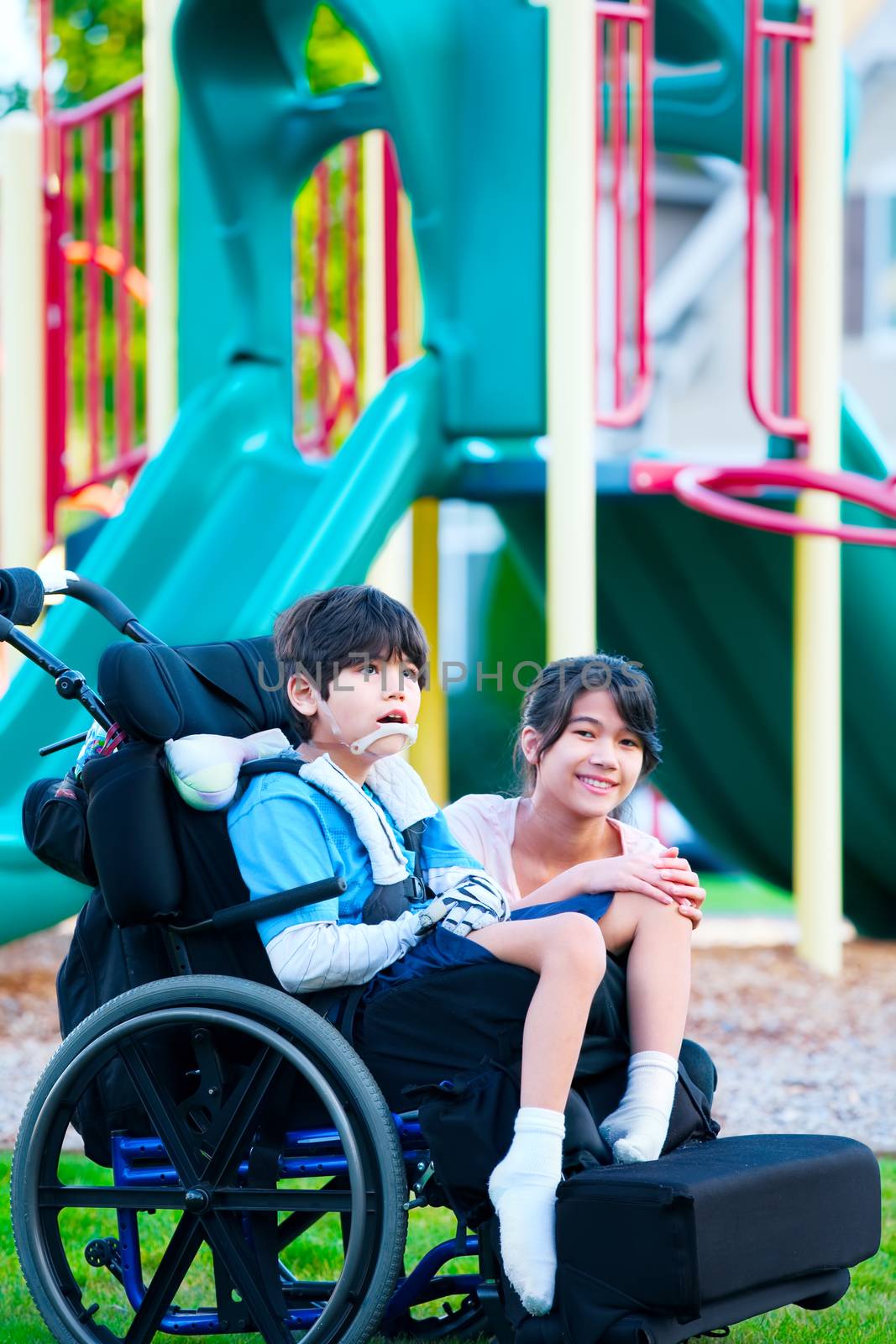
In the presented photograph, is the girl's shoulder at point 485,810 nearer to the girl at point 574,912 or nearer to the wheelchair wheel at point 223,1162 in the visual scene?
the girl at point 574,912

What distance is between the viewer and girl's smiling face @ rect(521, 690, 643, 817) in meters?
2.85

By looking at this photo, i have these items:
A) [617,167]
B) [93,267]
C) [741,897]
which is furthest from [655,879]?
[741,897]

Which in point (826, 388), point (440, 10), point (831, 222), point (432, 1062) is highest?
point (440, 10)

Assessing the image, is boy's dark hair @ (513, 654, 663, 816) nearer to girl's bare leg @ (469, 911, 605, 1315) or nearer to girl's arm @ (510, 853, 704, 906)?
girl's arm @ (510, 853, 704, 906)

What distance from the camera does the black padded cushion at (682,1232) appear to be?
7.50ft

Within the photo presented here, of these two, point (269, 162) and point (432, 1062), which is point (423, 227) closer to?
point (269, 162)

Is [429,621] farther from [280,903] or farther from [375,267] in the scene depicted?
[280,903]

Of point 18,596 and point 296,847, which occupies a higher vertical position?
point 18,596

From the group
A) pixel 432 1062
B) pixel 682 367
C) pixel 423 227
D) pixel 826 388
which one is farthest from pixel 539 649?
pixel 682 367

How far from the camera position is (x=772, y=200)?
6.30 meters

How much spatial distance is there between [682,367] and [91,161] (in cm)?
1142

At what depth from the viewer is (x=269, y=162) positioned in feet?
20.5

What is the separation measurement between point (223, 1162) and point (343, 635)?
29.8 inches

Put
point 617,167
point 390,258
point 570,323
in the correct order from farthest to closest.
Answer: point 390,258 < point 617,167 < point 570,323
